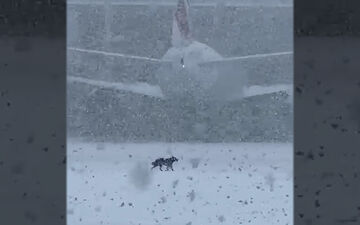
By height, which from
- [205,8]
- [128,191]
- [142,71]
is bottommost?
[128,191]

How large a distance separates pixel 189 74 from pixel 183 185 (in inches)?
9.8

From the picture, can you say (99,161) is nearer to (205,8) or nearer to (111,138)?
(111,138)

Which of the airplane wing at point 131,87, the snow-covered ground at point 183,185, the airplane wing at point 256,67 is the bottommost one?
the snow-covered ground at point 183,185

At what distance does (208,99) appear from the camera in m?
1.36

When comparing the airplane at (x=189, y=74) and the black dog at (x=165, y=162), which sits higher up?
the airplane at (x=189, y=74)

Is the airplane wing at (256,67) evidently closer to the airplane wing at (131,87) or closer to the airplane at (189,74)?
the airplane at (189,74)

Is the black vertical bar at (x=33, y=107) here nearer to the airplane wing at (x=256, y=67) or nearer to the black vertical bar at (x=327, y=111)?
the airplane wing at (x=256, y=67)

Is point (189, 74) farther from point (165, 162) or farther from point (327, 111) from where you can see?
point (327, 111)

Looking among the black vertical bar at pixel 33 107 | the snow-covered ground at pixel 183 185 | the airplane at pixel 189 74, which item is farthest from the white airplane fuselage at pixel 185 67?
the black vertical bar at pixel 33 107

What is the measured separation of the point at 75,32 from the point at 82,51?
0.19ft

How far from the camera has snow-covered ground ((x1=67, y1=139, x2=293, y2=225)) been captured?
1.33 metres

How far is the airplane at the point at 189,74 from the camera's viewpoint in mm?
1362

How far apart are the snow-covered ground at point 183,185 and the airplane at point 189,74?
0.11 metres

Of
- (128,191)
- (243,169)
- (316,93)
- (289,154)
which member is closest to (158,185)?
(128,191)
